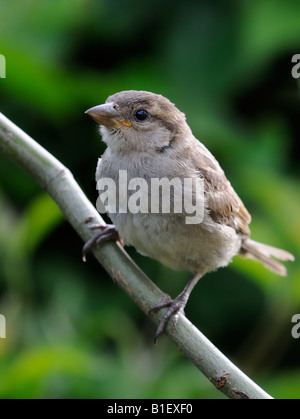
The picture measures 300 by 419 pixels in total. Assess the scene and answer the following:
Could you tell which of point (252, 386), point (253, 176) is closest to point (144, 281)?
point (252, 386)

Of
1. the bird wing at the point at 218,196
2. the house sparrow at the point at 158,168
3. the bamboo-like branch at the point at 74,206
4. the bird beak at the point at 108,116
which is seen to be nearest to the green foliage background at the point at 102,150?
the bird wing at the point at 218,196

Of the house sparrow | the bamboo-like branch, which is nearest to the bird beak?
the house sparrow

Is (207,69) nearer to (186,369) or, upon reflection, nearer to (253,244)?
(253,244)

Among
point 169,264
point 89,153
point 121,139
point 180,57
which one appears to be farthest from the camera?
point 180,57

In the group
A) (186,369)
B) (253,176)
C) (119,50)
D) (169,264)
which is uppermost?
(119,50)

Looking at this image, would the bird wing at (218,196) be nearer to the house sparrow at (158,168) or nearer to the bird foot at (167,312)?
the house sparrow at (158,168)

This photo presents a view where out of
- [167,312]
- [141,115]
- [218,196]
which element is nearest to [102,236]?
[167,312]
